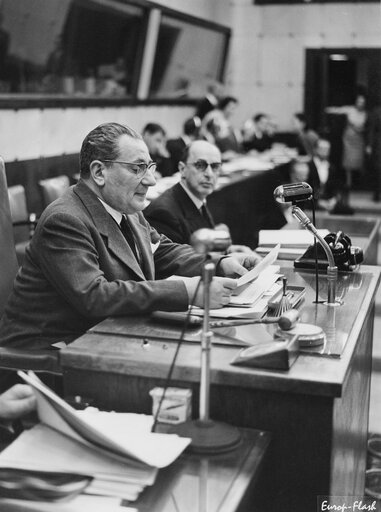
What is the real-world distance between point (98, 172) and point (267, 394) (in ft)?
3.49

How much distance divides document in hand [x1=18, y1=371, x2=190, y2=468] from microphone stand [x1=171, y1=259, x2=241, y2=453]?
0.04 meters

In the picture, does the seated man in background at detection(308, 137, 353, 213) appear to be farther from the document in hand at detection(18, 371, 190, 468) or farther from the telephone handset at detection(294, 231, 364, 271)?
the document in hand at detection(18, 371, 190, 468)

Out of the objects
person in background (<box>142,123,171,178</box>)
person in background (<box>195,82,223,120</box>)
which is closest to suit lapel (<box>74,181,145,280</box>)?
person in background (<box>142,123,171,178</box>)

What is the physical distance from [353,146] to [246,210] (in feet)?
17.0

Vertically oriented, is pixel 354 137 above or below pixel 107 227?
above

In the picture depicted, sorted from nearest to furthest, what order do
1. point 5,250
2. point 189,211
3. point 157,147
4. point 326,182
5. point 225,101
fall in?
1. point 5,250
2. point 189,211
3. point 157,147
4. point 225,101
5. point 326,182

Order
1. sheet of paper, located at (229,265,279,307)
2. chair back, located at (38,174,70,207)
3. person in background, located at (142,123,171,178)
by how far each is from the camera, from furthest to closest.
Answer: person in background, located at (142,123,171,178)
chair back, located at (38,174,70,207)
sheet of paper, located at (229,265,279,307)

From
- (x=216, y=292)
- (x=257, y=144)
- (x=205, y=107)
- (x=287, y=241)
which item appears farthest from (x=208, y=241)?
(x=257, y=144)

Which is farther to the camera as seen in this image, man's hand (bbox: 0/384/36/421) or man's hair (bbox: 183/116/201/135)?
man's hair (bbox: 183/116/201/135)

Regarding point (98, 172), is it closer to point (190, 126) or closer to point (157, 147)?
point (157, 147)

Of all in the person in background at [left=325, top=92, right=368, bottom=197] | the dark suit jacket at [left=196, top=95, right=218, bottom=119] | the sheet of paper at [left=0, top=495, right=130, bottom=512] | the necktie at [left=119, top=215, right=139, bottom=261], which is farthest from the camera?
the person in background at [left=325, top=92, right=368, bottom=197]

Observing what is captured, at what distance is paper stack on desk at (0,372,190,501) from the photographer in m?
1.54

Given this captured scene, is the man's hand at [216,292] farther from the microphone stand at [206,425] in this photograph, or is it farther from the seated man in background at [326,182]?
the seated man in background at [326,182]

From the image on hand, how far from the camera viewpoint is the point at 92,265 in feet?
7.68
